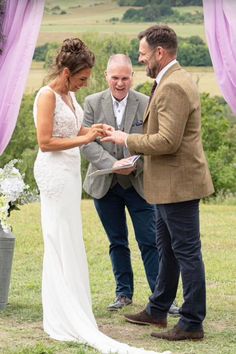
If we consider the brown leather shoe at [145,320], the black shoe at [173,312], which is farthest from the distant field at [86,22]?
the brown leather shoe at [145,320]

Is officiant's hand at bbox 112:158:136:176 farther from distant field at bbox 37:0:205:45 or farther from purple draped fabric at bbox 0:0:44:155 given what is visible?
distant field at bbox 37:0:205:45

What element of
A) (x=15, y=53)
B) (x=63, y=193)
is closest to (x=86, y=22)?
(x=15, y=53)

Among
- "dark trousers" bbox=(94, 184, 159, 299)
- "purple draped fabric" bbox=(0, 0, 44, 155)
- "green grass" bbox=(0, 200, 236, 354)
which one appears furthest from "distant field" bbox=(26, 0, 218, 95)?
"dark trousers" bbox=(94, 184, 159, 299)

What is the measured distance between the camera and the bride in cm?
573

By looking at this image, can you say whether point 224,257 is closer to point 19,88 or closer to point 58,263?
point 19,88

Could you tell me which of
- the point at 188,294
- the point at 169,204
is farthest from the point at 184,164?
the point at 188,294

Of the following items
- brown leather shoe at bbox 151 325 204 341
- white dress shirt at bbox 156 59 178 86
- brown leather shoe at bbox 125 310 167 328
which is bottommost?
brown leather shoe at bbox 151 325 204 341

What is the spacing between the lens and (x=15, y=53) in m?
7.20

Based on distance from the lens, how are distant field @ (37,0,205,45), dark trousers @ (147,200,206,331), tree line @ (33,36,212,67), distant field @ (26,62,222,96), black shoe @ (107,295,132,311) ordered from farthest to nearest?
distant field @ (37,0,205,45) < tree line @ (33,36,212,67) < distant field @ (26,62,222,96) < black shoe @ (107,295,132,311) < dark trousers @ (147,200,206,331)

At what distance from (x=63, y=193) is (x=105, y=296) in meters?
1.82

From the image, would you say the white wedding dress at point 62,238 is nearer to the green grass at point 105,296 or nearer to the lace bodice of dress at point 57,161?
the lace bodice of dress at point 57,161

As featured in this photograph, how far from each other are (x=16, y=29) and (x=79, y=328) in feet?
8.61

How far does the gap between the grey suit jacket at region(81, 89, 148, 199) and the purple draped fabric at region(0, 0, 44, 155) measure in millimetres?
789

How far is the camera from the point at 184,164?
5641mm
